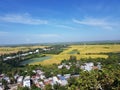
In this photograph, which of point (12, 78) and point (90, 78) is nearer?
point (90, 78)

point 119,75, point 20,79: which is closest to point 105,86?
point 119,75

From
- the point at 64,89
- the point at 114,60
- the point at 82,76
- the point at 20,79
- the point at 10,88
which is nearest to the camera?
the point at 82,76

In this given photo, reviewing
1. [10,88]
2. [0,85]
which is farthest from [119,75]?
[0,85]

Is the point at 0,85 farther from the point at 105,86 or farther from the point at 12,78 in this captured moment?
the point at 105,86

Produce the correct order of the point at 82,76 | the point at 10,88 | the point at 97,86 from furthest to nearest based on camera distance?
1. the point at 10,88
2. the point at 82,76
3. the point at 97,86

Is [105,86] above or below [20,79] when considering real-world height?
above

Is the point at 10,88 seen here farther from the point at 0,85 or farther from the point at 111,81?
the point at 111,81

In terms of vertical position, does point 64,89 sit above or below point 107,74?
below

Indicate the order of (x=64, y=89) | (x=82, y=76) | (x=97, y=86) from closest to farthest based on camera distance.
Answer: (x=97, y=86), (x=82, y=76), (x=64, y=89)

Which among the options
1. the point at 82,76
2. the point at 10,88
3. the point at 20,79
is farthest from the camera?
the point at 20,79
